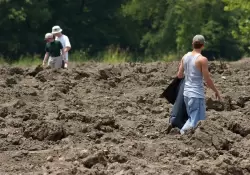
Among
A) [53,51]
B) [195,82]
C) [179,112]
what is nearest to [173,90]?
[179,112]

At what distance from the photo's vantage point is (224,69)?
65.9 ft

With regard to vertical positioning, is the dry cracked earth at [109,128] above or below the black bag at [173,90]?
below

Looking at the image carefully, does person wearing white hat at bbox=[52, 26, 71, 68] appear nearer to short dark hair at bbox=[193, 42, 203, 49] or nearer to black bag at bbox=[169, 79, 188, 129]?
black bag at bbox=[169, 79, 188, 129]

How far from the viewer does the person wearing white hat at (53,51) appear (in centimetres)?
1814

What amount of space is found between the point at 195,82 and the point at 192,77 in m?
0.08

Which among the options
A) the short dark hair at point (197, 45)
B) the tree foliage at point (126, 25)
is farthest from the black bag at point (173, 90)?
the tree foliage at point (126, 25)

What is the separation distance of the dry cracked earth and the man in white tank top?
0.98 feet

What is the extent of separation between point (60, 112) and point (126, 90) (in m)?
5.06

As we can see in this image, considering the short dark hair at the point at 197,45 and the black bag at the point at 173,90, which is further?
the black bag at the point at 173,90

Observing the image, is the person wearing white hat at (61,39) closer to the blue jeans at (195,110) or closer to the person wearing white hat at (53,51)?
the person wearing white hat at (53,51)

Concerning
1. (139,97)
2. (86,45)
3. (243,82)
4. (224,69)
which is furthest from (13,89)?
(86,45)

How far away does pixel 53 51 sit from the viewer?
59.8 feet

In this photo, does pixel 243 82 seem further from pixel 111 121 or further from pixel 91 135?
pixel 91 135

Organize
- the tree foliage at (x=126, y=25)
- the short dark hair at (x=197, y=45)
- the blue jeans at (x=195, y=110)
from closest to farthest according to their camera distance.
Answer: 1. the short dark hair at (x=197, y=45)
2. the blue jeans at (x=195, y=110)
3. the tree foliage at (x=126, y=25)
